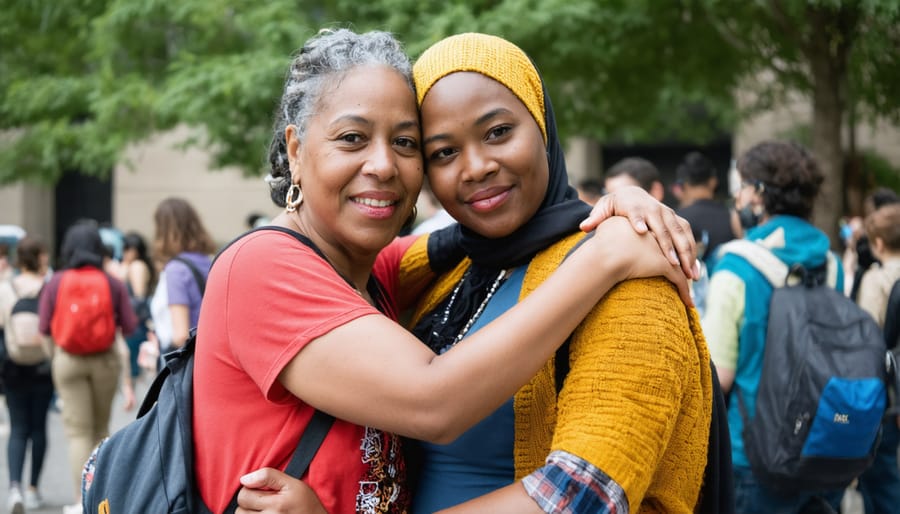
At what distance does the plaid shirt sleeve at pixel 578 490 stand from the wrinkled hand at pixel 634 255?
1.26 ft

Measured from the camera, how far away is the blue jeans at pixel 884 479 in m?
5.21

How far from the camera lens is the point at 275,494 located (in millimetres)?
2006

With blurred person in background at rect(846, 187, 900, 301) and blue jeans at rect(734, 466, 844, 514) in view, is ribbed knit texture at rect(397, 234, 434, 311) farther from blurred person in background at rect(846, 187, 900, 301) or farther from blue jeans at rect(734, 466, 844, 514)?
blurred person in background at rect(846, 187, 900, 301)

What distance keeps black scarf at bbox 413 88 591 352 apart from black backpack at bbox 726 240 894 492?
1.99m

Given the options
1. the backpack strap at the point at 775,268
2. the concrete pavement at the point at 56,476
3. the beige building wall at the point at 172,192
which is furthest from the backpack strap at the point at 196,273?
the beige building wall at the point at 172,192

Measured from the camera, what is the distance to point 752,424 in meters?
4.13

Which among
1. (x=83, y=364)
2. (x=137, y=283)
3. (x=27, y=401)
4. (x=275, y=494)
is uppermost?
(x=275, y=494)

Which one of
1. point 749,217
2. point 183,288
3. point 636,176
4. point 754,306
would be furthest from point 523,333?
point 636,176

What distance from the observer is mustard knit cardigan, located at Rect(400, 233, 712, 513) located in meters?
1.87

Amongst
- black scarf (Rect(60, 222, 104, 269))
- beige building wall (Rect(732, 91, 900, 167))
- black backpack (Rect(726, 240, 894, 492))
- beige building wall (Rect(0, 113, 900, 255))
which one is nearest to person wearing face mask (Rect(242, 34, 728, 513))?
black backpack (Rect(726, 240, 894, 492))

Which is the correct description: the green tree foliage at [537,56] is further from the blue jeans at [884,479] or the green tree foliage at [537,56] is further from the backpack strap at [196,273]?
the blue jeans at [884,479]

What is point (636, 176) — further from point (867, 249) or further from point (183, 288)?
point (183, 288)

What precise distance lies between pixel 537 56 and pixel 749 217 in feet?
17.7

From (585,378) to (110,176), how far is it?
23285mm
